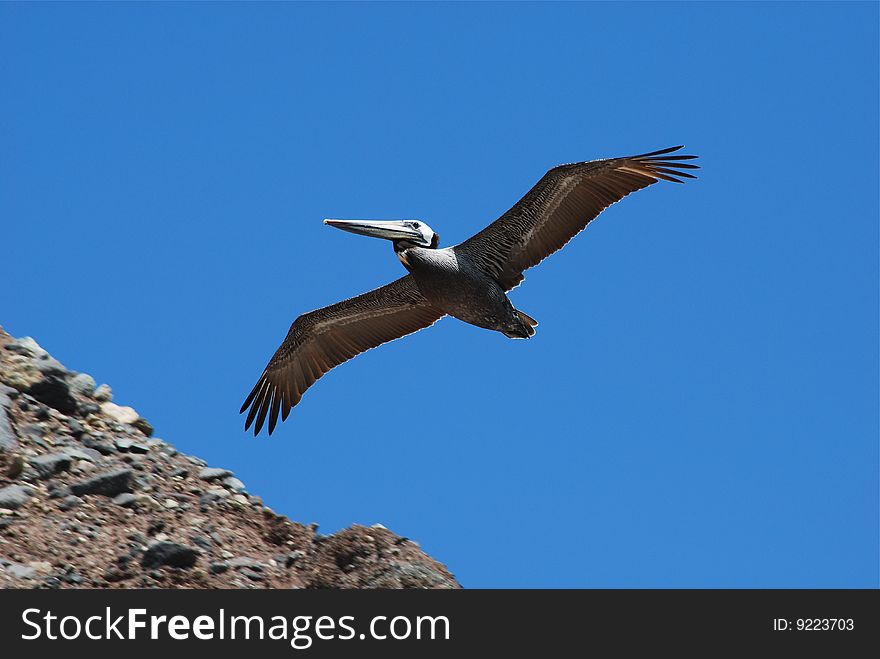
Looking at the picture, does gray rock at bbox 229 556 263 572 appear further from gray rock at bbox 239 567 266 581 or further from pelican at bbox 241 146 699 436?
pelican at bbox 241 146 699 436

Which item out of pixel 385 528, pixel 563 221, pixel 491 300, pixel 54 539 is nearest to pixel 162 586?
pixel 54 539

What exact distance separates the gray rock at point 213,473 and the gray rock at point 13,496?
8.55ft

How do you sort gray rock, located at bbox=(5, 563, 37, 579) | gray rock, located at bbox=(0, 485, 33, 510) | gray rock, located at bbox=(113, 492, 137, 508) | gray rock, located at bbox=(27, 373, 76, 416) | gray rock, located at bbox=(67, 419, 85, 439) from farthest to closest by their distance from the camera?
gray rock, located at bbox=(27, 373, 76, 416), gray rock, located at bbox=(67, 419, 85, 439), gray rock, located at bbox=(113, 492, 137, 508), gray rock, located at bbox=(0, 485, 33, 510), gray rock, located at bbox=(5, 563, 37, 579)

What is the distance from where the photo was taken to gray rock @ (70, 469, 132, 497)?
15.5 m

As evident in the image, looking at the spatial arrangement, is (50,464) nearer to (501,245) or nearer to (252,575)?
(252,575)

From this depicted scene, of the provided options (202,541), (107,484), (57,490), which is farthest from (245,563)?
(57,490)

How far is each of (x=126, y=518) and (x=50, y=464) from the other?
4.41 feet

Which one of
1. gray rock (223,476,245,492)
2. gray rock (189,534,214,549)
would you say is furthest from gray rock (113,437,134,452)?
gray rock (189,534,214,549)

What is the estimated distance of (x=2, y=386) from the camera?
1695cm

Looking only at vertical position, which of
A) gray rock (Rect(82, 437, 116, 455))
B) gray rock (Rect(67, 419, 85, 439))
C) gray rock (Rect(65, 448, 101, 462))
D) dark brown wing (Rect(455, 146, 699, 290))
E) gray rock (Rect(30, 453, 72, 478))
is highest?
dark brown wing (Rect(455, 146, 699, 290))

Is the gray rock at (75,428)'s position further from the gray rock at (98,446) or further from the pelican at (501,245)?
the pelican at (501,245)

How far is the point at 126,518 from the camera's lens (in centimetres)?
1521

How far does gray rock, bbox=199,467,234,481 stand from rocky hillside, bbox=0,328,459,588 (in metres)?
0.02

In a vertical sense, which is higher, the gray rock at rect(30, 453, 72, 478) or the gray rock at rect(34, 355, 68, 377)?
the gray rock at rect(34, 355, 68, 377)
